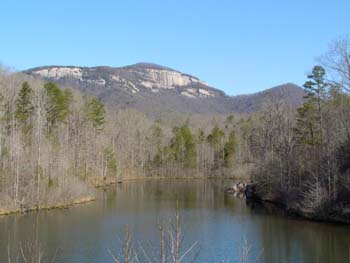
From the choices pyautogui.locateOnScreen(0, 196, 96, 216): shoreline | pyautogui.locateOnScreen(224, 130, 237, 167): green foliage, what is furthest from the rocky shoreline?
pyautogui.locateOnScreen(224, 130, 237, 167): green foliage

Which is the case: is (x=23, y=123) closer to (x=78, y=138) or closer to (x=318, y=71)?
(x=78, y=138)

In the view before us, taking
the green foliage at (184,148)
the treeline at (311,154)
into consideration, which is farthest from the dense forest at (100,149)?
the green foliage at (184,148)

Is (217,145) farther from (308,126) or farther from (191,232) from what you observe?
(191,232)

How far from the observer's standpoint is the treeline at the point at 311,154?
33844 mm

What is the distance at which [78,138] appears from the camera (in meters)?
62.0

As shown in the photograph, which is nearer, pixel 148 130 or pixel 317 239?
pixel 317 239

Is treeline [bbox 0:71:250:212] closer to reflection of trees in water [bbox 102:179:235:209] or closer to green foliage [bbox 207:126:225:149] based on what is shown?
green foliage [bbox 207:126:225:149]

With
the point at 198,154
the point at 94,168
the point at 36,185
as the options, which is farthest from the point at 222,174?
the point at 36,185

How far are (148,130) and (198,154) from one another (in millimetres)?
12058

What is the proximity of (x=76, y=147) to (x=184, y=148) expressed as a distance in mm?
36880

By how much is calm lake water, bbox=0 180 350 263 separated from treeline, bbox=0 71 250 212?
11.5 feet

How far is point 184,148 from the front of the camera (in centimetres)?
9394

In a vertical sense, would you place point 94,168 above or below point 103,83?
below

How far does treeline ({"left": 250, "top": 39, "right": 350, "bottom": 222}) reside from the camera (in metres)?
33.8
